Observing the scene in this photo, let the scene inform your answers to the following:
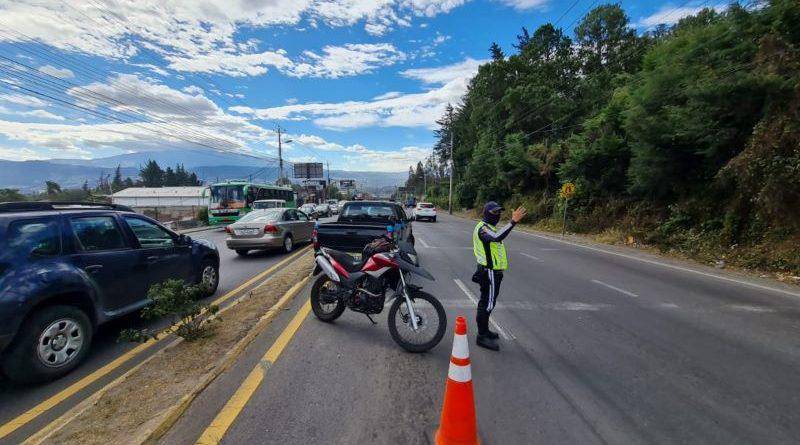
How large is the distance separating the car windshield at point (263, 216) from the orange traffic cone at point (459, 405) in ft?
34.1

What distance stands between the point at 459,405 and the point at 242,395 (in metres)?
1.94

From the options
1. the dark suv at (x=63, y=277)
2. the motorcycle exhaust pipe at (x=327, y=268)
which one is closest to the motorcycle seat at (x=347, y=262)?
the motorcycle exhaust pipe at (x=327, y=268)

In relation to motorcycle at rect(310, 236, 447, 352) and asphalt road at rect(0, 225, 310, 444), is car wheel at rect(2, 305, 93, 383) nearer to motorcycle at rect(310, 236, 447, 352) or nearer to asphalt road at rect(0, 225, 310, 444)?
asphalt road at rect(0, 225, 310, 444)

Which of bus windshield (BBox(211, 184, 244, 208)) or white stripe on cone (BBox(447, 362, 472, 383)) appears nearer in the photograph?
white stripe on cone (BBox(447, 362, 472, 383))

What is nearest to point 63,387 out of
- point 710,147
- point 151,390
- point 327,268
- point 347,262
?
point 151,390

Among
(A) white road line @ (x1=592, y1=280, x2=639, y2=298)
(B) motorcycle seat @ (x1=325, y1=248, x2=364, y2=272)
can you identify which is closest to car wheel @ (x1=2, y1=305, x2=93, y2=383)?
(B) motorcycle seat @ (x1=325, y1=248, x2=364, y2=272)

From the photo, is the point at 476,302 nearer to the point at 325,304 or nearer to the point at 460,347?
the point at 325,304

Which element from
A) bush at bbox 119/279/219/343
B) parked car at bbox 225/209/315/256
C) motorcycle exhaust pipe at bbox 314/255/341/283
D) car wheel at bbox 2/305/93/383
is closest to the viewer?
car wheel at bbox 2/305/93/383

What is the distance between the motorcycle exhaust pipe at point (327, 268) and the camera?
201 inches

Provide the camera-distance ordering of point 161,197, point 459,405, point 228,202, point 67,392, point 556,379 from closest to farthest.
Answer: point 459,405
point 67,392
point 556,379
point 228,202
point 161,197

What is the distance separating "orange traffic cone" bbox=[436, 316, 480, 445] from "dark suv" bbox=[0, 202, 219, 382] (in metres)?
3.87

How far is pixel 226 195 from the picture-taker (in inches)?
967

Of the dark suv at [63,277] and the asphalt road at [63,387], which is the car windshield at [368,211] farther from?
the asphalt road at [63,387]

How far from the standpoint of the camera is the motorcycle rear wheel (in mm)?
5477
